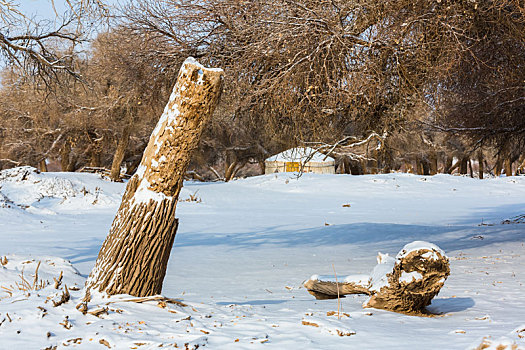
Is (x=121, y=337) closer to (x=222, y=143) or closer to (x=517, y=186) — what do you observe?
(x=517, y=186)

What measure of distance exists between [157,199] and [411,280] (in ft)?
8.42

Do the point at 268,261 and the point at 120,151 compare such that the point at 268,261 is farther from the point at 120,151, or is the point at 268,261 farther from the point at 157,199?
the point at 120,151

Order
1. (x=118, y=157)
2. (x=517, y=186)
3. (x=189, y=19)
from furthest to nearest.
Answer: (x=517, y=186)
(x=118, y=157)
(x=189, y=19)

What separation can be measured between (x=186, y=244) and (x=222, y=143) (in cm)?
2743

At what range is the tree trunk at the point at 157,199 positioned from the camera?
15.0ft

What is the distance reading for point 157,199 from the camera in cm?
464

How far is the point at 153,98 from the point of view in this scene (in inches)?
379

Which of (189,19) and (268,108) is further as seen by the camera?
(268,108)

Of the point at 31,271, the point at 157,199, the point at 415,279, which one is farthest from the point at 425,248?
the point at 31,271

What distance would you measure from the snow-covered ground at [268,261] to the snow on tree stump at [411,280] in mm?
215

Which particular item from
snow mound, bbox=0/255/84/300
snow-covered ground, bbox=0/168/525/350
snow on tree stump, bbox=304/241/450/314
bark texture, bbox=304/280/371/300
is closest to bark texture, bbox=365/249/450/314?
snow on tree stump, bbox=304/241/450/314

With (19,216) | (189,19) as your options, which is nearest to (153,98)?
(189,19)


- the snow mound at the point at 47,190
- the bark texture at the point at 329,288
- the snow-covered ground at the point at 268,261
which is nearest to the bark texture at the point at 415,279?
the snow-covered ground at the point at 268,261

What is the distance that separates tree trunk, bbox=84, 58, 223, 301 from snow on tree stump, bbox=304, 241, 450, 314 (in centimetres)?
218
